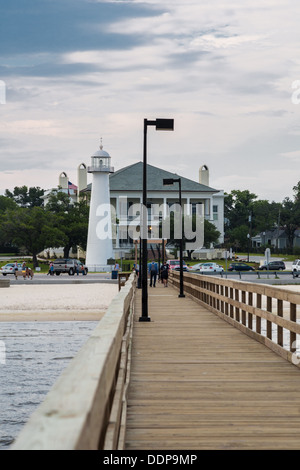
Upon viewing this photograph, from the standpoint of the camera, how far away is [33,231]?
8631 centimetres

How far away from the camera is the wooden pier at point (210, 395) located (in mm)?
5820

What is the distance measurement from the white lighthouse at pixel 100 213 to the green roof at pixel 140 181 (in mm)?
32824

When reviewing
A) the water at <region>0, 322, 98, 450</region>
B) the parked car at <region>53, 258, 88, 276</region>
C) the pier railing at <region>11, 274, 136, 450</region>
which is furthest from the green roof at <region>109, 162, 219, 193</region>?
the pier railing at <region>11, 274, 136, 450</region>

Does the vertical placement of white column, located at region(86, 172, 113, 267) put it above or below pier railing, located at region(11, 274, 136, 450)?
above

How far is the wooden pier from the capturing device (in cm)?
582

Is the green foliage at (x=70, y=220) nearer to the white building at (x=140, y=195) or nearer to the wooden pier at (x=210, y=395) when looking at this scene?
the white building at (x=140, y=195)

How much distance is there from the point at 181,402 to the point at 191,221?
326 feet

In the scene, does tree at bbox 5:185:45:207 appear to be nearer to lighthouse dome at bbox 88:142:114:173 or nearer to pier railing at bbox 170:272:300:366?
lighthouse dome at bbox 88:142:114:173

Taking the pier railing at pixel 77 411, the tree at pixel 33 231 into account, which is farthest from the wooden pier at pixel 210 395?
the tree at pixel 33 231

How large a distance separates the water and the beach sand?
214 centimetres

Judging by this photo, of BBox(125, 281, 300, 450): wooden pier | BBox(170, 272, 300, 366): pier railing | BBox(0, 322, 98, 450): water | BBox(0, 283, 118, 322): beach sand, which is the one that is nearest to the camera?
BBox(125, 281, 300, 450): wooden pier

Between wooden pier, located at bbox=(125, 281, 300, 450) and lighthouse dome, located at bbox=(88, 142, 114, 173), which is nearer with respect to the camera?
wooden pier, located at bbox=(125, 281, 300, 450)

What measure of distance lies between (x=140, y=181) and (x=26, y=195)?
2952 inches
